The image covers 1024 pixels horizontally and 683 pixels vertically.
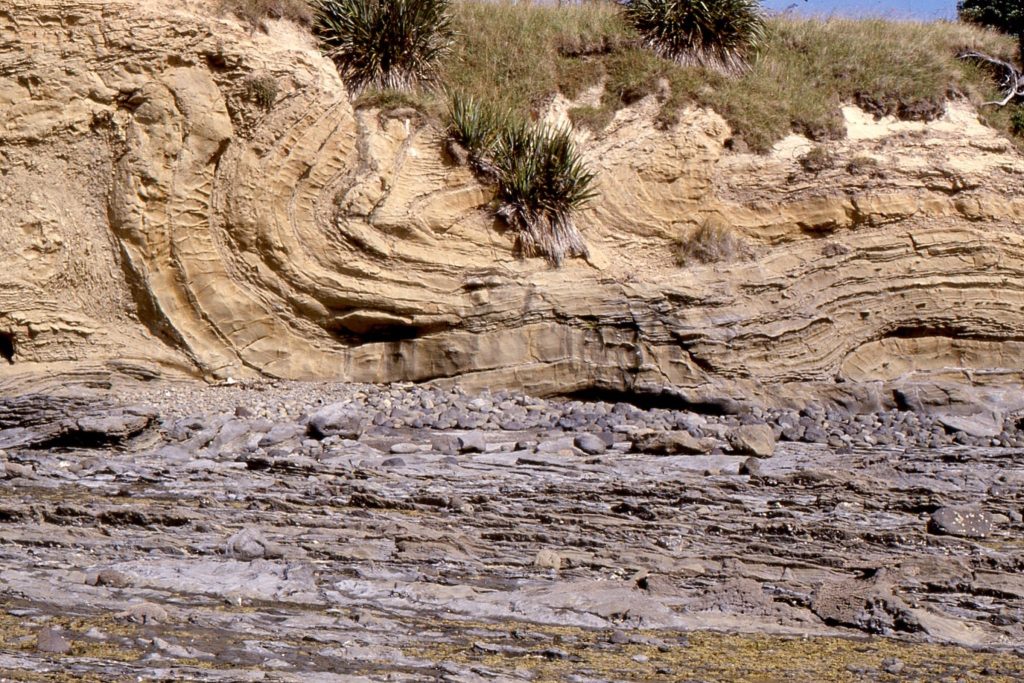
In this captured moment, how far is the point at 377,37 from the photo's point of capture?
12922mm

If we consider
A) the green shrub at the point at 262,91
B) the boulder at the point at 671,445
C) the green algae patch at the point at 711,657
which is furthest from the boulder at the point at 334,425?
the green algae patch at the point at 711,657

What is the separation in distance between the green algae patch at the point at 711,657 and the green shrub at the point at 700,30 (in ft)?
32.4

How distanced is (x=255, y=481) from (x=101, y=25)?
5631mm

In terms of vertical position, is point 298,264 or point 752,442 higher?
point 298,264

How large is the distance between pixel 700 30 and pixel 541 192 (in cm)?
380

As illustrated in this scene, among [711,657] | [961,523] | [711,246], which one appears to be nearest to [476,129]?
[711,246]

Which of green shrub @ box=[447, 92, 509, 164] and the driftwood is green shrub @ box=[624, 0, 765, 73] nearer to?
green shrub @ box=[447, 92, 509, 164]

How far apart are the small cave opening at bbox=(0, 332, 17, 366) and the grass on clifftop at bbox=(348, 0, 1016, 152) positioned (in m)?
4.31

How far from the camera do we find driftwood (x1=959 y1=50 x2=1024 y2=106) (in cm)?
1569

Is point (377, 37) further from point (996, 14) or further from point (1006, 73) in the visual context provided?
point (996, 14)

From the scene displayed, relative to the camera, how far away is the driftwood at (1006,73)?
15685 mm

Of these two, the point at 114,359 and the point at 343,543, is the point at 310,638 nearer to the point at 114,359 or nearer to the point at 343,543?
the point at 343,543

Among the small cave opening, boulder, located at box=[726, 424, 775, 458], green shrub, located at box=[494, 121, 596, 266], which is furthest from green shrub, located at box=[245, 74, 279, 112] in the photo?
boulder, located at box=[726, 424, 775, 458]

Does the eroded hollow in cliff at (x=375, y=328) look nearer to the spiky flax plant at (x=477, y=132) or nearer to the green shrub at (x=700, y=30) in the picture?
the spiky flax plant at (x=477, y=132)
